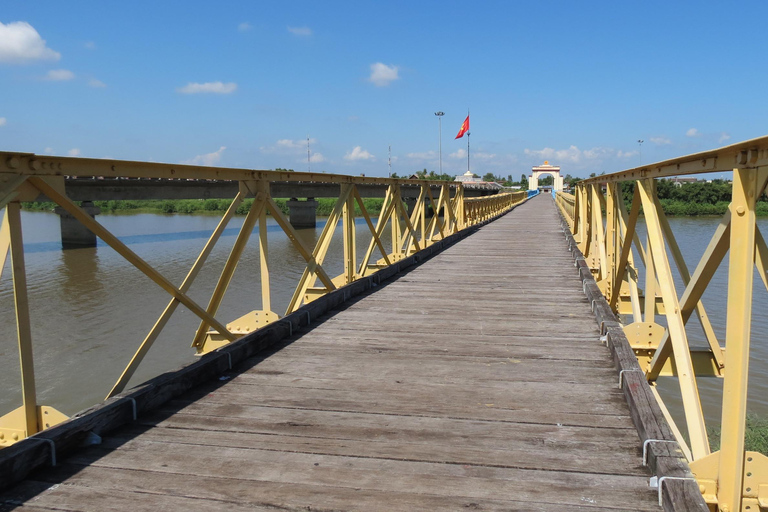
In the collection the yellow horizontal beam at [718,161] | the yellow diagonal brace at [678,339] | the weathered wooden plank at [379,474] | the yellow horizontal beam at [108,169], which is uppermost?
the yellow horizontal beam at [108,169]

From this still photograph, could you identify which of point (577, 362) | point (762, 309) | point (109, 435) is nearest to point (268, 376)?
point (109, 435)

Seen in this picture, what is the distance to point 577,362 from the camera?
386cm

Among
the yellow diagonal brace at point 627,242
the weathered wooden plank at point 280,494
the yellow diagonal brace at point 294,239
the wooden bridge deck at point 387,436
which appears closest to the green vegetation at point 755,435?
the yellow diagonal brace at point 627,242

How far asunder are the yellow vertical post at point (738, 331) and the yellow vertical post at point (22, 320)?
2.76 meters

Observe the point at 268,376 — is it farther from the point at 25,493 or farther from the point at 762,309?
the point at 762,309

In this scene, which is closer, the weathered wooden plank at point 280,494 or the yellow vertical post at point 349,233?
the weathered wooden plank at point 280,494

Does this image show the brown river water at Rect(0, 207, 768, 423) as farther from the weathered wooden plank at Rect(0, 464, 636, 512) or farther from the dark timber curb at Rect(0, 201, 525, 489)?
the weathered wooden plank at Rect(0, 464, 636, 512)

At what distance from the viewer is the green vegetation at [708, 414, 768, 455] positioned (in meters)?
7.07

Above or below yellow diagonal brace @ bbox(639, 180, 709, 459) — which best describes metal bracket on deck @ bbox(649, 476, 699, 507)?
below

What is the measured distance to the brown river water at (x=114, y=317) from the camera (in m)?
8.62

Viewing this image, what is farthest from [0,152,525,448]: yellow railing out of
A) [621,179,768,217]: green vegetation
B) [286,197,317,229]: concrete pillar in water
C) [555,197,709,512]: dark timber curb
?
[621,179,768,217]: green vegetation

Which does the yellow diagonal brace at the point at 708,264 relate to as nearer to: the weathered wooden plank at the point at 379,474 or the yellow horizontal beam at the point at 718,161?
the yellow horizontal beam at the point at 718,161

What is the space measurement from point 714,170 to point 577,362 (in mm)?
1823

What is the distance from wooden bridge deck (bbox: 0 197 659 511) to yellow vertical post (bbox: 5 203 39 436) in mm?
330
